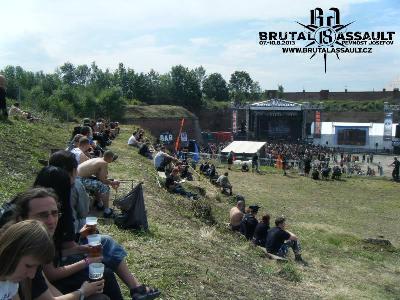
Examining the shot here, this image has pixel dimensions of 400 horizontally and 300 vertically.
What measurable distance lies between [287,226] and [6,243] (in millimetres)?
13412

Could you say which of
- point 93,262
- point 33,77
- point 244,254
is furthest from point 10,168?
point 33,77

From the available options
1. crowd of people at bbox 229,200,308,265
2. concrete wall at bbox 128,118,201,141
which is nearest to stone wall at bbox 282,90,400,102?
concrete wall at bbox 128,118,201,141

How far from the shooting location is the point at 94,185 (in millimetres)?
8047

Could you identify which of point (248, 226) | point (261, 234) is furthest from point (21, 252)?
point (248, 226)

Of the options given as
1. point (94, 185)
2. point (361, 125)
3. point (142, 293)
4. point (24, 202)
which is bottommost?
point (142, 293)

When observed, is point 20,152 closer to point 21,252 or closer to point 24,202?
point 24,202

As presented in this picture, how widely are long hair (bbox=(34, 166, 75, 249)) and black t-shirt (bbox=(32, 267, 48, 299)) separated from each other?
0.91 metres

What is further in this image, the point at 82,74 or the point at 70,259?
the point at 82,74

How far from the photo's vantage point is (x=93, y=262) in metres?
3.85

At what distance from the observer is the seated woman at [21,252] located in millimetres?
2795

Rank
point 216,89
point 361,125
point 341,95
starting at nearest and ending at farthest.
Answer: point 361,125 < point 341,95 < point 216,89

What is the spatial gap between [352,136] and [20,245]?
183 feet

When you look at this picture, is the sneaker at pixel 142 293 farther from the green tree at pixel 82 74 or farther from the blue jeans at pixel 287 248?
the green tree at pixel 82 74

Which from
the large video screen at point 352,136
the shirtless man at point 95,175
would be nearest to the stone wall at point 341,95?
the large video screen at point 352,136
